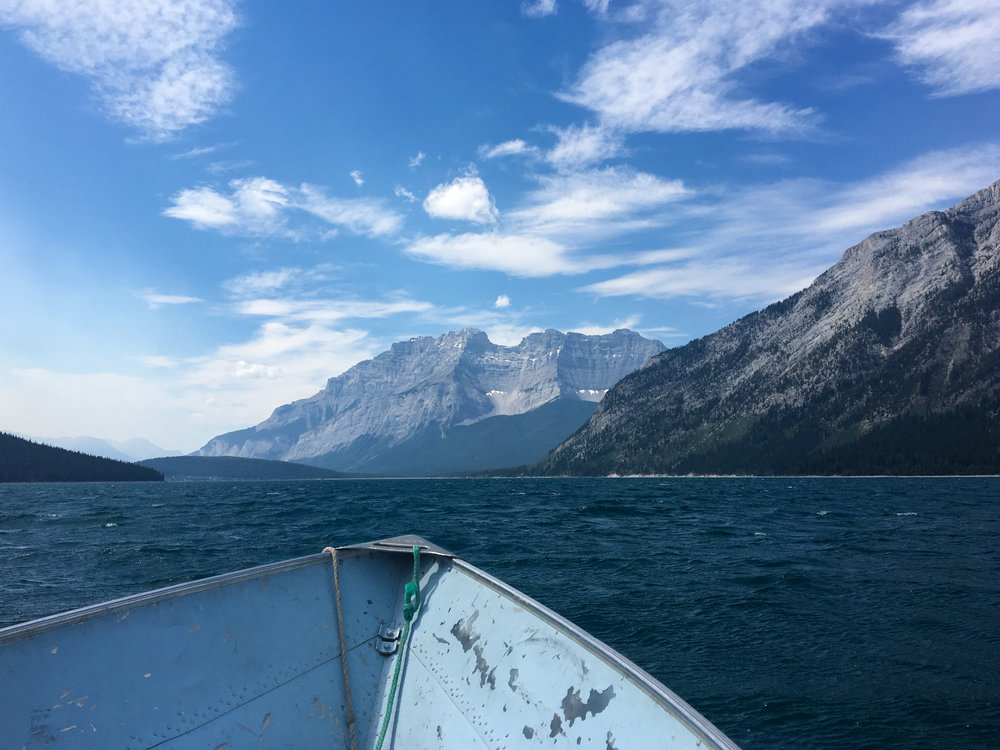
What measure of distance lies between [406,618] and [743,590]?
20.8 m

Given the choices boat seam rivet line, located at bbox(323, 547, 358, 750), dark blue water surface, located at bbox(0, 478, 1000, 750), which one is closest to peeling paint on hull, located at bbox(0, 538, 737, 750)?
boat seam rivet line, located at bbox(323, 547, 358, 750)

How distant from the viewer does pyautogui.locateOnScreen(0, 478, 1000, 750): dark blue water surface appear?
551 inches

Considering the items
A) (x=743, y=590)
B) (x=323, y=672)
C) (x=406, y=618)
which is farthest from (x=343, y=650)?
(x=743, y=590)

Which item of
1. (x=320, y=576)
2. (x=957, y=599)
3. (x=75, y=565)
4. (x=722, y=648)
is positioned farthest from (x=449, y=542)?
(x=320, y=576)

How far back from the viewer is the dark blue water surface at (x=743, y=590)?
551 inches

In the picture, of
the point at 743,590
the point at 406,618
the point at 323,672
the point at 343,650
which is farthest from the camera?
the point at 743,590

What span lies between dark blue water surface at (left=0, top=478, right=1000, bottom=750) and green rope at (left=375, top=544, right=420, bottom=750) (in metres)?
8.67

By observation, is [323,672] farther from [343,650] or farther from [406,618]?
[406,618]

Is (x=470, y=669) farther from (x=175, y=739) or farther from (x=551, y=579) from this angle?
(x=551, y=579)

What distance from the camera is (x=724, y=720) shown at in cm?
1334

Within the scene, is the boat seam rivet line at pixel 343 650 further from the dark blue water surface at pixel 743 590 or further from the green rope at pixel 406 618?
the dark blue water surface at pixel 743 590

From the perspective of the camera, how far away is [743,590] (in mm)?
24812

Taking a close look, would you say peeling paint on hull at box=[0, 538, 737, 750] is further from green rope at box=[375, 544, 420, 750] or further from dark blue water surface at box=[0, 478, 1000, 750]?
dark blue water surface at box=[0, 478, 1000, 750]

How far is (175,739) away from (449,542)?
3315 cm
